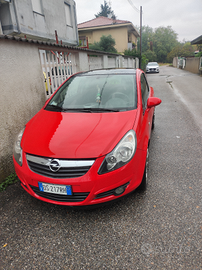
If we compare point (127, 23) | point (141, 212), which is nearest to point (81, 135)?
point (141, 212)

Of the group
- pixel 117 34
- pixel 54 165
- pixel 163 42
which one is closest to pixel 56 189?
pixel 54 165

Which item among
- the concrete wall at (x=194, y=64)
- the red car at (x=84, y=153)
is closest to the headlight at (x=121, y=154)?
the red car at (x=84, y=153)

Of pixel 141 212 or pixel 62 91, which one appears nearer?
pixel 141 212

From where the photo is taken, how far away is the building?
32.7ft

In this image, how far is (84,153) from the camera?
2037 millimetres

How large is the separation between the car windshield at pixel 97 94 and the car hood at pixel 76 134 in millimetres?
226

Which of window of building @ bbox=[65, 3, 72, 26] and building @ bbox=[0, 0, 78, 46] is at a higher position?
window of building @ bbox=[65, 3, 72, 26]

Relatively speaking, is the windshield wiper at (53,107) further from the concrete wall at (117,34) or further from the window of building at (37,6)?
the concrete wall at (117,34)

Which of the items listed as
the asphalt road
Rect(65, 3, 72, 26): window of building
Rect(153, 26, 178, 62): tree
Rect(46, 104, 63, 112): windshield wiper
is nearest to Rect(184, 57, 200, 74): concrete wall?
Rect(65, 3, 72, 26): window of building

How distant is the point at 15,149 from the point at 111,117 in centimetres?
130

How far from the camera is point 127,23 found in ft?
85.7

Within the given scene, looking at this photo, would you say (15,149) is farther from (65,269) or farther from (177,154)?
(177,154)

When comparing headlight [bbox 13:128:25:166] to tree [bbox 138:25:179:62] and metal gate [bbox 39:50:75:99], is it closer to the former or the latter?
metal gate [bbox 39:50:75:99]

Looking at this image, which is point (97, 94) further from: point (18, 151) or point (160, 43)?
point (160, 43)
